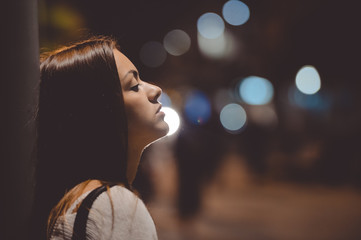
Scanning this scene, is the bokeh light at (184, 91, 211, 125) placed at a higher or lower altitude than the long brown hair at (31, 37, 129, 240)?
lower

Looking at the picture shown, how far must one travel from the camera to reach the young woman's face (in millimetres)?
2102

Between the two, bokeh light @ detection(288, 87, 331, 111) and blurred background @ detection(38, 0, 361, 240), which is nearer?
blurred background @ detection(38, 0, 361, 240)

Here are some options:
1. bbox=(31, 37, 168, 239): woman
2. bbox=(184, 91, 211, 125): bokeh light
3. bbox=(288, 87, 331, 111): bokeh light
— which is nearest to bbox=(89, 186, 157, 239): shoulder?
bbox=(31, 37, 168, 239): woman

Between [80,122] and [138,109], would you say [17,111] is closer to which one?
[80,122]

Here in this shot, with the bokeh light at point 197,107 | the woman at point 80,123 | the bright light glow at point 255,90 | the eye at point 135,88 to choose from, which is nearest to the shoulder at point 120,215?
the woman at point 80,123

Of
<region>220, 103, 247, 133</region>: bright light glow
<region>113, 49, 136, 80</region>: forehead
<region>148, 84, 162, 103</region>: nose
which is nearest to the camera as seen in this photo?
<region>113, 49, 136, 80</region>: forehead

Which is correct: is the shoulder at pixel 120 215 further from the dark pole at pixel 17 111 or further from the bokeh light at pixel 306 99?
the bokeh light at pixel 306 99

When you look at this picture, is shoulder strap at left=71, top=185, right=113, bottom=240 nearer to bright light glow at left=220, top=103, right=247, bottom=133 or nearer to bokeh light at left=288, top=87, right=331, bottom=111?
bokeh light at left=288, top=87, right=331, bottom=111

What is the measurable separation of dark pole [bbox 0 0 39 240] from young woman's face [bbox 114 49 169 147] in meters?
0.57

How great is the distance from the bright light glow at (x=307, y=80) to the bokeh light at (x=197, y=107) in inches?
797

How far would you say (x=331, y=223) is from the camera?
812cm

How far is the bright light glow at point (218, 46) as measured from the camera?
32750 millimetres

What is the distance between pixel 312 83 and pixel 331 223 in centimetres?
2513

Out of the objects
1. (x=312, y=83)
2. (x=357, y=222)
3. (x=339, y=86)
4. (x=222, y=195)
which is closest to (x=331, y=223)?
(x=357, y=222)
